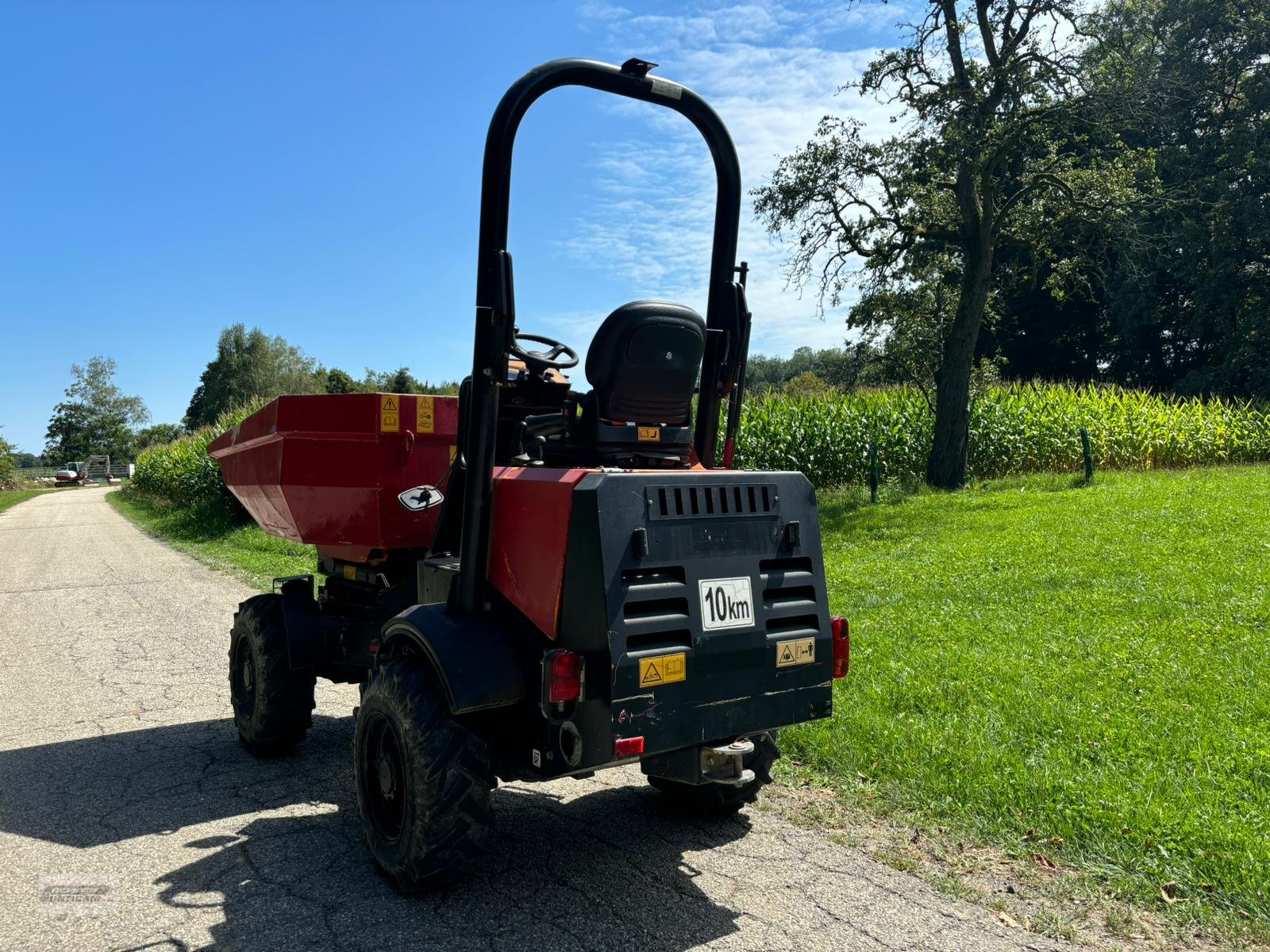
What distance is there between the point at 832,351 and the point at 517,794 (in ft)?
197

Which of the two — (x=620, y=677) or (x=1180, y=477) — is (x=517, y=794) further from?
(x=1180, y=477)

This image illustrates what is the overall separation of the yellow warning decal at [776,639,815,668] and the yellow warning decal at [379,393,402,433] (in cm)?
236

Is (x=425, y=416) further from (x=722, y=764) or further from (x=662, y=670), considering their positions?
(x=722, y=764)

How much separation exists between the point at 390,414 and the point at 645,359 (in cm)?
176

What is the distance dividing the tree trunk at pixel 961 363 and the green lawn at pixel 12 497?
3461cm

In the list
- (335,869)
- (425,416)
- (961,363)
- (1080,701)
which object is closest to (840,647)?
(335,869)

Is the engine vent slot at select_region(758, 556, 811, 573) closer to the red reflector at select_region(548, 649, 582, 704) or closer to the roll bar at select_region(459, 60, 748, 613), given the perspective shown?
the red reflector at select_region(548, 649, 582, 704)

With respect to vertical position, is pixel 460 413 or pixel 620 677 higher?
pixel 460 413

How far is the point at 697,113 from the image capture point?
427 cm

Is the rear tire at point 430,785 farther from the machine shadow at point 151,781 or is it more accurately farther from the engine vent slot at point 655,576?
the machine shadow at point 151,781

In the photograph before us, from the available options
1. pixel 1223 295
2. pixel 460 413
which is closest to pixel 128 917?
pixel 460 413

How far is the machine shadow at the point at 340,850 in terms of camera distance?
3.47 m

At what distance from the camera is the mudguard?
3479 millimetres

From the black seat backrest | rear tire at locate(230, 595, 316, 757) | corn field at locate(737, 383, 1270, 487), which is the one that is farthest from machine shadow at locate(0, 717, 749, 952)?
corn field at locate(737, 383, 1270, 487)
